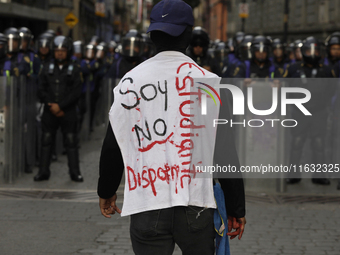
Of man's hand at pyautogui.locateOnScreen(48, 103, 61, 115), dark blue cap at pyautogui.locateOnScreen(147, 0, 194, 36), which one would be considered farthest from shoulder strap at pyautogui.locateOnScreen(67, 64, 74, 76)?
dark blue cap at pyautogui.locateOnScreen(147, 0, 194, 36)

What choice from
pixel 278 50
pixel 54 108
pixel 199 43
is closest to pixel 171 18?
pixel 54 108

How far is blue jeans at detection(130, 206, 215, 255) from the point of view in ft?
8.99

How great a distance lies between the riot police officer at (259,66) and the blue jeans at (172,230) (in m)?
7.11

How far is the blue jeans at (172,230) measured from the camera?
274 cm

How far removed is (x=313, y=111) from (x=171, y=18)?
605 centimetres

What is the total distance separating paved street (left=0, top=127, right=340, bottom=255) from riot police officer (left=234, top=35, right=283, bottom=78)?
6.71 ft

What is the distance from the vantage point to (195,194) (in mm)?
2807

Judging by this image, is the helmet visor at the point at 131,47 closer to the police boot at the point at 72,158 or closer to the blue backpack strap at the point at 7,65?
the blue backpack strap at the point at 7,65

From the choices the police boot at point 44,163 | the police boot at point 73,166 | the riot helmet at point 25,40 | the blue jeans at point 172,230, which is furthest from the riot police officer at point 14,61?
the blue jeans at point 172,230

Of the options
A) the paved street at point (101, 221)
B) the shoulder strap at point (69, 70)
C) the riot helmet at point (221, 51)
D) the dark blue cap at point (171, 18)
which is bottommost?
the paved street at point (101, 221)

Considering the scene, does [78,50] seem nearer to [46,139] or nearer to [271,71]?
[271,71]

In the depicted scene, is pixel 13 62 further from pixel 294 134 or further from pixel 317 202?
pixel 317 202

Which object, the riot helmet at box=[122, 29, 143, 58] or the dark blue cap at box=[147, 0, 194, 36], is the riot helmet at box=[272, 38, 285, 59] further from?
the dark blue cap at box=[147, 0, 194, 36]

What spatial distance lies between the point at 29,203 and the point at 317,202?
11.4 ft
